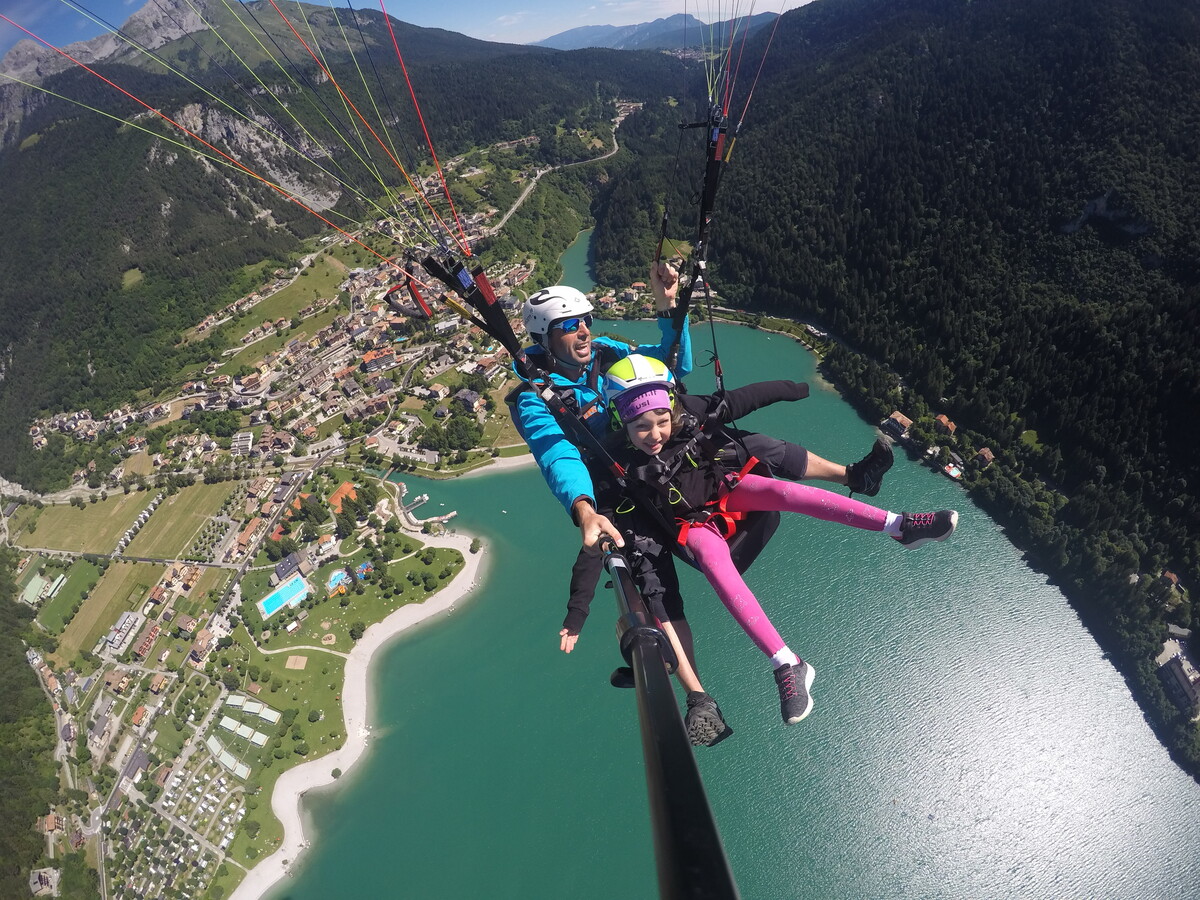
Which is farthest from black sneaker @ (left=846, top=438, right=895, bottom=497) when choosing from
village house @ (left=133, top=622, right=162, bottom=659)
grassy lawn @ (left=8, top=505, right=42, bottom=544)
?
grassy lawn @ (left=8, top=505, right=42, bottom=544)

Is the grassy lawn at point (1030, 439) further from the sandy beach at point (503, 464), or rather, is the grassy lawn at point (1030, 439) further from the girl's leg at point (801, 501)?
the girl's leg at point (801, 501)

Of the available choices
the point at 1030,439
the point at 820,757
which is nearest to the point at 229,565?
the point at 820,757

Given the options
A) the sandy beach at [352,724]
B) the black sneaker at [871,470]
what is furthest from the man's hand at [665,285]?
the sandy beach at [352,724]

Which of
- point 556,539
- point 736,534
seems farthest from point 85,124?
point 736,534

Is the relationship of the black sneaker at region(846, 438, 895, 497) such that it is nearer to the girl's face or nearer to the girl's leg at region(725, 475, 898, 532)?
the girl's leg at region(725, 475, 898, 532)

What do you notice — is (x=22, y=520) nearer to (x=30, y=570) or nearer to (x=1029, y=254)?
(x=30, y=570)

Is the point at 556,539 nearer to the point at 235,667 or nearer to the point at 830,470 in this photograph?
the point at 235,667
